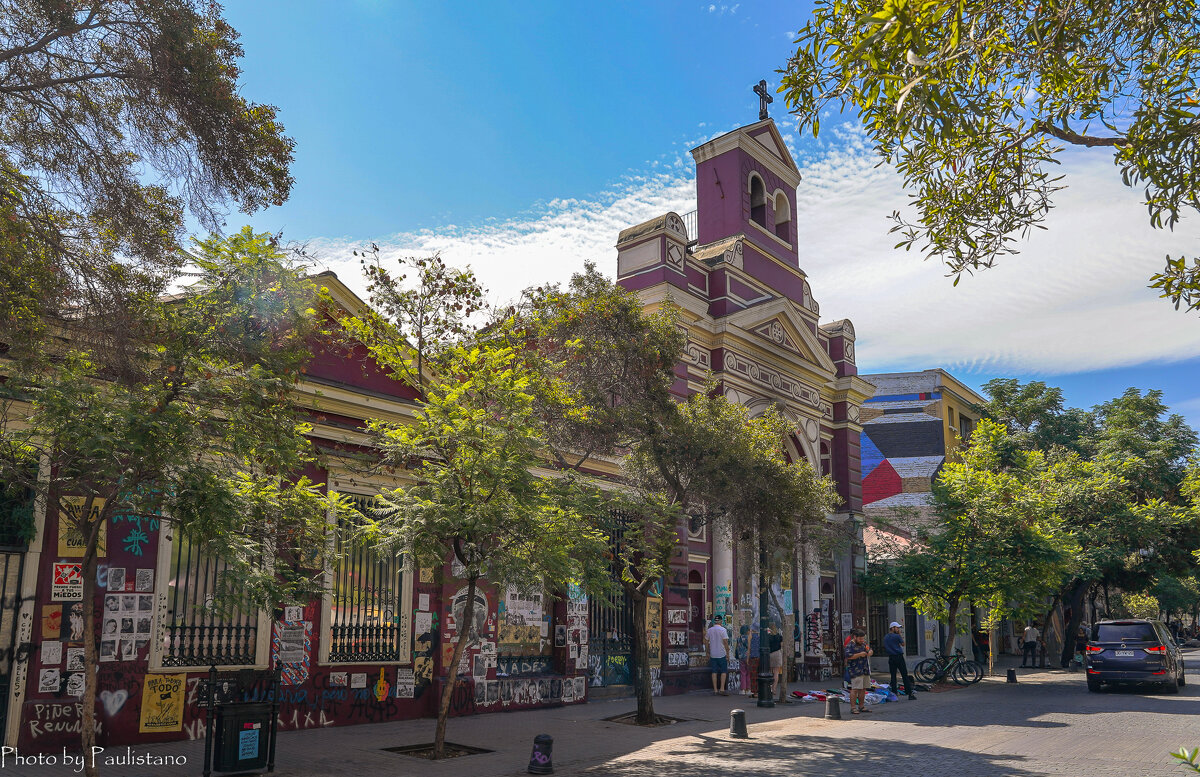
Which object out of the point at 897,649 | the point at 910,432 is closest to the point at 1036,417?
the point at 910,432

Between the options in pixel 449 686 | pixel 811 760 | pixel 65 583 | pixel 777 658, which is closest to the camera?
pixel 65 583

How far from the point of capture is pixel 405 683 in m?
14.6

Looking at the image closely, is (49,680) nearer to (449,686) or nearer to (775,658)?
(449,686)

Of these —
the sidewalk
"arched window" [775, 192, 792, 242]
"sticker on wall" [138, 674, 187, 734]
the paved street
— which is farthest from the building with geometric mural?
"sticker on wall" [138, 674, 187, 734]

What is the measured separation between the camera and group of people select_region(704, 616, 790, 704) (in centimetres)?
1967

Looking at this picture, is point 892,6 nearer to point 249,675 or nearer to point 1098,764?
point 1098,764

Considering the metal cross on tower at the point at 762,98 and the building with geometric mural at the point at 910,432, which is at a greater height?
the metal cross on tower at the point at 762,98

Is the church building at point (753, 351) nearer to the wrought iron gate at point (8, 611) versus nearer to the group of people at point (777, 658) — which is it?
the group of people at point (777, 658)

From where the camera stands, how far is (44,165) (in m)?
8.62

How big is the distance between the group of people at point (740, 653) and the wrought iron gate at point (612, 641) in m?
1.91

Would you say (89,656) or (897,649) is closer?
(89,656)

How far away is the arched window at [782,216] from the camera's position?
28.0m

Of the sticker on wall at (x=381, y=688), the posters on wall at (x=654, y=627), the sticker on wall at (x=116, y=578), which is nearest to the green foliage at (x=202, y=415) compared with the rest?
the sticker on wall at (x=116, y=578)

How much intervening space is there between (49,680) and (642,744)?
25.4 feet
